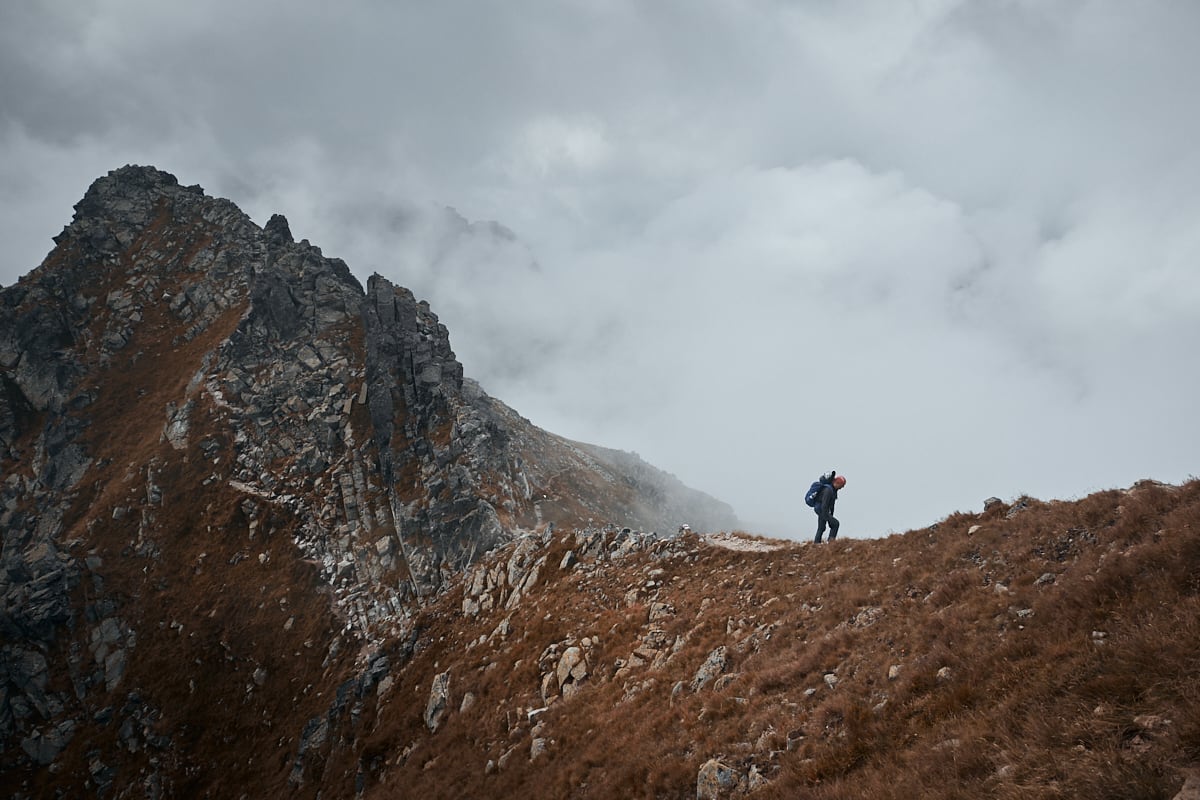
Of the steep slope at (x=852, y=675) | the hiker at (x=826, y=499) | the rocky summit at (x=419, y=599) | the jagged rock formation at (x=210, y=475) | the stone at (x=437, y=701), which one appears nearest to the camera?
the steep slope at (x=852, y=675)

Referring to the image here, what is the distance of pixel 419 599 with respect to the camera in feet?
148

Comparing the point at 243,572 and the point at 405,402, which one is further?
the point at 405,402

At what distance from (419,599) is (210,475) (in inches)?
1294

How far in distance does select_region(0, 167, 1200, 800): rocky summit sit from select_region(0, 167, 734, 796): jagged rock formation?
348 mm

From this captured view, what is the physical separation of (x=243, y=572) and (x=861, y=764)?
5873cm

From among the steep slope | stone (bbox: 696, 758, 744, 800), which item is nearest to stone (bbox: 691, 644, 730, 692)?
the steep slope

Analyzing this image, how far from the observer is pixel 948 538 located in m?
18.0

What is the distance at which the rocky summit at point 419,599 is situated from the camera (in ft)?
31.1

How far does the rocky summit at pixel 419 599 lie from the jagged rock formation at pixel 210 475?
35cm

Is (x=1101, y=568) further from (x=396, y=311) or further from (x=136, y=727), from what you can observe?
(x=396, y=311)

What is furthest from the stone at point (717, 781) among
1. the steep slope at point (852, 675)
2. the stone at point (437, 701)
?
the stone at point (437, 701)

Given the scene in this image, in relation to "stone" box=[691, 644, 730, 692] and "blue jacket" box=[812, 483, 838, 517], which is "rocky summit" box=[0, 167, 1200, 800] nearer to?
"stone" box=[691, 644, 730, 692]

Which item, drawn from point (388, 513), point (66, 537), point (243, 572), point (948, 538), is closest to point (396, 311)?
point (388, 513)

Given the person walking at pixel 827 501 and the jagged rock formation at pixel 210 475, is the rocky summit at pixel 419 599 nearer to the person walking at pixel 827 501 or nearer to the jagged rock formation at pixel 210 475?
the jagged rock formation at pixel 210 475
